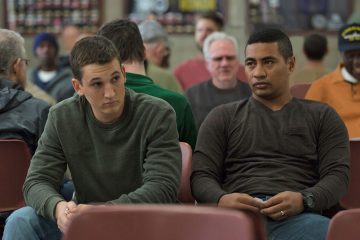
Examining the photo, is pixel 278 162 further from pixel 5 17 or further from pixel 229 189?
pixel 5 17

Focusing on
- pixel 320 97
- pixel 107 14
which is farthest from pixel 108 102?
pixel 107 14

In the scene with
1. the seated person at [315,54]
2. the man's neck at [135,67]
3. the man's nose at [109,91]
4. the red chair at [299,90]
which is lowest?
the seated person at [315,54]

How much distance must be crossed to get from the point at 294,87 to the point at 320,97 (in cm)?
31

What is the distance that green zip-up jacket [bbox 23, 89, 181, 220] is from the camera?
328 cm

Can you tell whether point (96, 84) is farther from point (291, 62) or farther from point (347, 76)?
point (347, 76)

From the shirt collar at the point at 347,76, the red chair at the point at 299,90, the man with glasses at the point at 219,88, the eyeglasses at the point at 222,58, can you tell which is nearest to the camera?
the shirt collar at the point at 347,76

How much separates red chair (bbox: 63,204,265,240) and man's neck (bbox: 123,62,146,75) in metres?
1.86

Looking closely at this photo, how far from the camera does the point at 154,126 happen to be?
330 cm

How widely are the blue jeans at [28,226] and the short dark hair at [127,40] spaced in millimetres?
1053

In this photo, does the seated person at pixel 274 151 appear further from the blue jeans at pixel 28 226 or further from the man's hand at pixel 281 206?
the blue jeans at pixel 28 226

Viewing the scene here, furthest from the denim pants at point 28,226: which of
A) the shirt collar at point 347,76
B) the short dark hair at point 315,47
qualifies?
the short dark hair at point 315,47

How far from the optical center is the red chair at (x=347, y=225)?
2441mm

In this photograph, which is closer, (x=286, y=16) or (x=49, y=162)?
(x=49, y=162)

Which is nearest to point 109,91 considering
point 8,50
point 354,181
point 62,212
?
point 62,212
